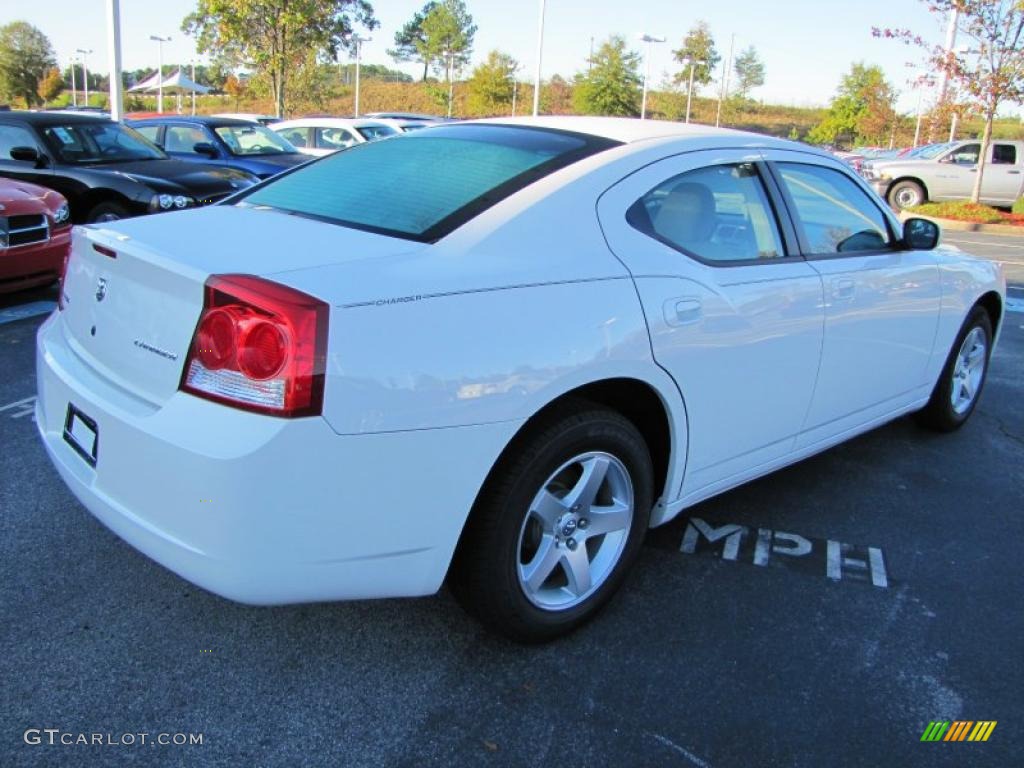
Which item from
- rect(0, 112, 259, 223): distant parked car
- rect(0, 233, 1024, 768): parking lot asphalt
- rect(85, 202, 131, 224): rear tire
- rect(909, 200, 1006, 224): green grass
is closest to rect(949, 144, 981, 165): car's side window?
rect(909, 200, 1006, 224): green grass

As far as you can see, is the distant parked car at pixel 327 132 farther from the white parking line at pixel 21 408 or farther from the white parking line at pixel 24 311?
the white parking line at pixel 21 408

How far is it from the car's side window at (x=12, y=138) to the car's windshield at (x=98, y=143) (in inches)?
5.6

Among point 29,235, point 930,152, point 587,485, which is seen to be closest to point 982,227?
point 930,152

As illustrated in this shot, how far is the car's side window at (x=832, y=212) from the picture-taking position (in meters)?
3.47

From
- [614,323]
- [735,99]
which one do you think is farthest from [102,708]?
[735,99]

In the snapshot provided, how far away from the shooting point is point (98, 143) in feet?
29.4

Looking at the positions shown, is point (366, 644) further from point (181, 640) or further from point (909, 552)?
point (909, 552)

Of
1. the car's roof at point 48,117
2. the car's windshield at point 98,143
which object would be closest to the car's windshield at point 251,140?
the car's windshield at point 98,143

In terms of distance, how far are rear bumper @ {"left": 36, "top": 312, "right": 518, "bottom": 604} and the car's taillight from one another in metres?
0.05

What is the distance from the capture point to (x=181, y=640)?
2604 millimetres

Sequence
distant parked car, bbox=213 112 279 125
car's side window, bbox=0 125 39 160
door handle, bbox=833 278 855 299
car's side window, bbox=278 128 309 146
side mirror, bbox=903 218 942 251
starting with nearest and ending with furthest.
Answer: door handle, bbox=833 278 855 299
side mirror, bbox=903 218 942 251
car's side window, bbox=0 125 39 160
distant parked car, bbox=213 112 279 125
car's side window, bbox=278 128 309 146

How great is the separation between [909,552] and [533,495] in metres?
1.90

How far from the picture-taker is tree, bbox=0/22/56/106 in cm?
6394

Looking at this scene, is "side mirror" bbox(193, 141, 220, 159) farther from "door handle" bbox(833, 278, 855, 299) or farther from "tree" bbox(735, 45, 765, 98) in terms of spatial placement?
"tree" bbox(735, 45, 765, 98)
